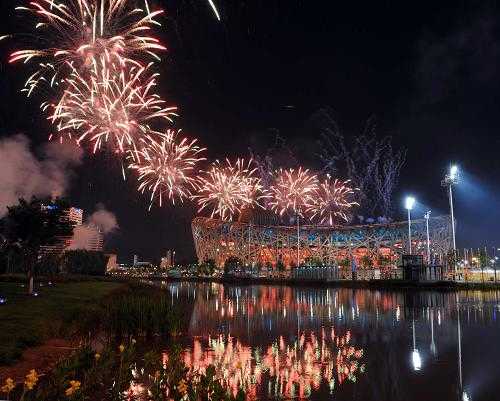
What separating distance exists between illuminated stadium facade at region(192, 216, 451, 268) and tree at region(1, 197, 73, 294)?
321 feet

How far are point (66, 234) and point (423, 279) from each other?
102ft

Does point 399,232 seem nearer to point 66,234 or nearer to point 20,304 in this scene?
point 66,234

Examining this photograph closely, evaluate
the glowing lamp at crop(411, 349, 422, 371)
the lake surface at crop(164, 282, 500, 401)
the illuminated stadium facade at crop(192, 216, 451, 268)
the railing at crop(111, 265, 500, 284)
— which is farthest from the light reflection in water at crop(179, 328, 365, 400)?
the illuminated stadium facade at crop(192, 216, 451, 268)

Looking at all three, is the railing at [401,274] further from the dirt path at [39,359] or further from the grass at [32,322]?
the dirt path at [39,359]

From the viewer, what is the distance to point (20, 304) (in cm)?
2162

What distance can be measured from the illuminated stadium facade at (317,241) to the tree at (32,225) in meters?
97.9

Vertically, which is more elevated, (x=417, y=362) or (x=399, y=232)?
(x=399, y=232)

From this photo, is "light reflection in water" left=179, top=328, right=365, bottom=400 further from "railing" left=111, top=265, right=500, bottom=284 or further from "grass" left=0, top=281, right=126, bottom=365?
"railing" left=111, top=265, right=500, bottom=284

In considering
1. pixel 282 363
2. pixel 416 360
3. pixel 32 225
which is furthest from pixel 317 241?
pixel 282 363

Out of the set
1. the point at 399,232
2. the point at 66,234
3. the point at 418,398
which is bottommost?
the point at 418,398

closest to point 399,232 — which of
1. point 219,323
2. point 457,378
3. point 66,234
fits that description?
point 66,234

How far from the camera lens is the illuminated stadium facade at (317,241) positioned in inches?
5148

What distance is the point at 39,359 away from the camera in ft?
38.0

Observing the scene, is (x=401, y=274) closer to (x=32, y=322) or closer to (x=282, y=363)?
(x=32, y=322)
